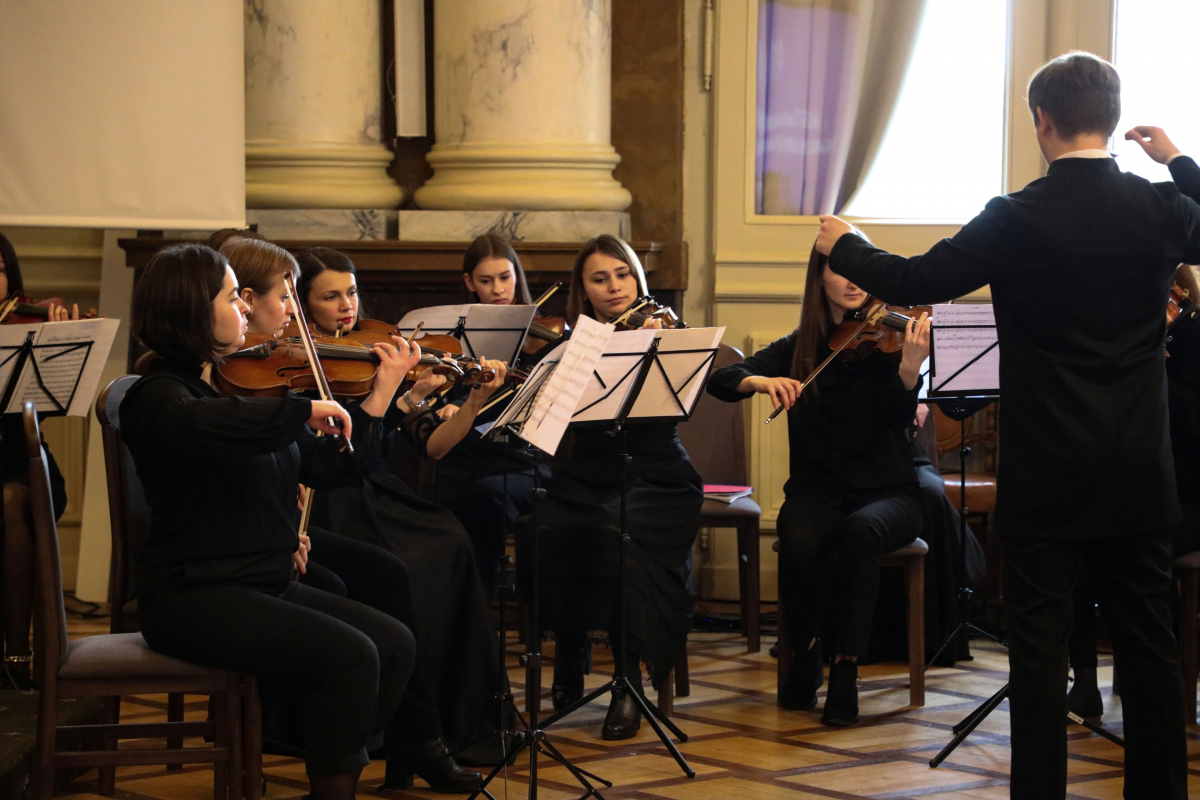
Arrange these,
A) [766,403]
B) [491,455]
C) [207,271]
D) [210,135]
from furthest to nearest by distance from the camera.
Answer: [766,403], [210,135], [491,455], [207,271]

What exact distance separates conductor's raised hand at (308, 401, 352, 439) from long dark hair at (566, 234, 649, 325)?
139 cm

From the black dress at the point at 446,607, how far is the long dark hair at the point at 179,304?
569 millimetres

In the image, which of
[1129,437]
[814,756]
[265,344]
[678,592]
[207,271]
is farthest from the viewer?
[678,592]

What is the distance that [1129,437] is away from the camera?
219 centimetres

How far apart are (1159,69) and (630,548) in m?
2.81

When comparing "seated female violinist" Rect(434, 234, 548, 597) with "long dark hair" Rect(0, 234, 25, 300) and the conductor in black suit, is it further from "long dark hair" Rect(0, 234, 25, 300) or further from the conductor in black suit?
the conductor in black suit

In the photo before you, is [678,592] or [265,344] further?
[678,592]

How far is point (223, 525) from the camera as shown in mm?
2311

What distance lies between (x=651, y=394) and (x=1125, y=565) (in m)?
1.06

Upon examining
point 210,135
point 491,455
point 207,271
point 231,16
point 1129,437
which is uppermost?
point 231,16

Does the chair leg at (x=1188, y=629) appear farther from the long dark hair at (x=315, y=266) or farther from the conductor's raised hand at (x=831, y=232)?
the long dark hair at (x=315, y=266)

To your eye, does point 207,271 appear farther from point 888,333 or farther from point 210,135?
point 210,135

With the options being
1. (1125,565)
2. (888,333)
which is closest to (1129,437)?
(1125,565)

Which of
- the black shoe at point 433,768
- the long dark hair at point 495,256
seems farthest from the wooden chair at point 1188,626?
the long dark hair at point 495,256
